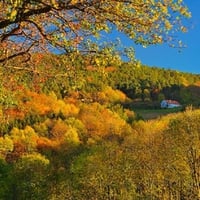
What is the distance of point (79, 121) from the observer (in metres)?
189

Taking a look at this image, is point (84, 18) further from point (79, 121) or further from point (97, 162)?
point (79, 121)

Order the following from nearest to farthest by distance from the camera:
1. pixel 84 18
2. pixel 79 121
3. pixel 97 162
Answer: pixel 84 18 → pixel 97 162 → pixel 79 121

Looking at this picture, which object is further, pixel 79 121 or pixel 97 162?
pixel 79 121

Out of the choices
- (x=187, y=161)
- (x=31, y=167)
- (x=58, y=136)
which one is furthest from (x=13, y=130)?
(x=187, y=161)

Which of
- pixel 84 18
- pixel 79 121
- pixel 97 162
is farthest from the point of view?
pixel 79 121

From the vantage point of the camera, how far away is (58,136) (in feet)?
566

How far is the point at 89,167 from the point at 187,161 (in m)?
18.1

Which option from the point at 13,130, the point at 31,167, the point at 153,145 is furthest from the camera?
the point at 13,130

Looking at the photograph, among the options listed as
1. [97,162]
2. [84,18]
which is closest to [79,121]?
[97,162]

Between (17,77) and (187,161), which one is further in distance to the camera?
(187,161)

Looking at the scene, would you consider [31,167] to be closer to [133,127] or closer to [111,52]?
[133,127]

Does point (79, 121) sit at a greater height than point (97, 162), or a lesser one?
greater

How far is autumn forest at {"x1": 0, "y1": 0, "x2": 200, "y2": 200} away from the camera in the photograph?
46.8 ft

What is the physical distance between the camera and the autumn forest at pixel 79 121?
14273mm
